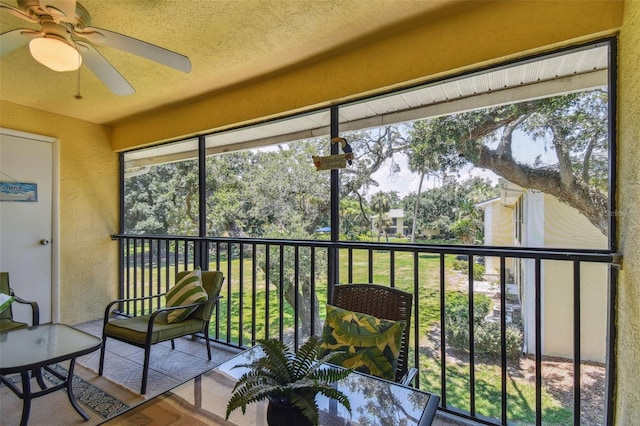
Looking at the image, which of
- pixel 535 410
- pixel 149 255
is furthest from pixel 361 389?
pixel 149 255

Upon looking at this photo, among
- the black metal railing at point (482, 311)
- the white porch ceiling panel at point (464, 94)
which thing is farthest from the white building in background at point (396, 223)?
the white porch ceiling panel at point (464, 94)

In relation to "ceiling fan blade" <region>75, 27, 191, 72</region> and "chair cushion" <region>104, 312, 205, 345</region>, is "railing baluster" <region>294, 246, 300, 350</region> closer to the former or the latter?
"chair cushion" <region>104, 312, 205, 345</region>

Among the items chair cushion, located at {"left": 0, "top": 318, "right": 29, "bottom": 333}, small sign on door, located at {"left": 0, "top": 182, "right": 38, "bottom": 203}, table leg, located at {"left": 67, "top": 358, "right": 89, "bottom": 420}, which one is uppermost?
small sign on door, located at {"left": 0, "top": 182, "right": 38, "bottom": 203}

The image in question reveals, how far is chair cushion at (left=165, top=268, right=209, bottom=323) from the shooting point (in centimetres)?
246

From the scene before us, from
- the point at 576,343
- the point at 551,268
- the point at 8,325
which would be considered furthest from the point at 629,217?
the point at 8,325

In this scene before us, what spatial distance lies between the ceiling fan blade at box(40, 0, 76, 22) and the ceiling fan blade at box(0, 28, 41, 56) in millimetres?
243

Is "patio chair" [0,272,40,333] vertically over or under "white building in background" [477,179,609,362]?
under

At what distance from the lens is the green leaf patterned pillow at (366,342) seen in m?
1.47

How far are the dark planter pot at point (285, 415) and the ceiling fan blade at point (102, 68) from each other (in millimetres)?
2008

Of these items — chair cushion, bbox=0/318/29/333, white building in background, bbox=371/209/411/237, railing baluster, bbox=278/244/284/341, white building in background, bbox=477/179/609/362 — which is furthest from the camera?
railing baluster, bbox=278/244/284/341

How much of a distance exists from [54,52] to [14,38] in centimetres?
34

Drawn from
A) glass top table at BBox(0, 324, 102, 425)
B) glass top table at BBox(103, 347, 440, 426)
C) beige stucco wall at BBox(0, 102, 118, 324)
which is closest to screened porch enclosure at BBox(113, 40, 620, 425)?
glass top table at BBox(103, 347, 440, 426)

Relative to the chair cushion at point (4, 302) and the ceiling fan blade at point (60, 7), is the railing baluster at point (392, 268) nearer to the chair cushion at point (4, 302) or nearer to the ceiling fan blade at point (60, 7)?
the ceiling fan blade at point (60, 7)

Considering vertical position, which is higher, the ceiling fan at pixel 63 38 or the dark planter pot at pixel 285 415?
the ceiling fan at pixel 63 38
